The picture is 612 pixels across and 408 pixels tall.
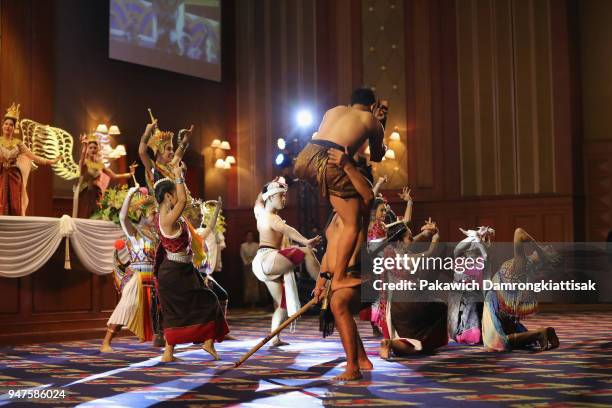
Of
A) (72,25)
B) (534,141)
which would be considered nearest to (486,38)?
(534,141)

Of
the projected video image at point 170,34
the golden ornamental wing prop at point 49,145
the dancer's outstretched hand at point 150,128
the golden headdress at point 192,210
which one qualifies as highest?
the projected video image at point 170,34

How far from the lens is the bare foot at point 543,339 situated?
614 centimetres

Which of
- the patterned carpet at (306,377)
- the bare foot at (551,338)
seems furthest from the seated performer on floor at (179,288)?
the bare foot at (551,338)

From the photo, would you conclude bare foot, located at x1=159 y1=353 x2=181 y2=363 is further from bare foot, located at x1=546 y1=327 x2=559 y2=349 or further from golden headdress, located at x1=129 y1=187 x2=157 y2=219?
bare foot, located at x1=546 y1=327 x2=559 y2=349

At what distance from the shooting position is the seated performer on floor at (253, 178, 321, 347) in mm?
6922

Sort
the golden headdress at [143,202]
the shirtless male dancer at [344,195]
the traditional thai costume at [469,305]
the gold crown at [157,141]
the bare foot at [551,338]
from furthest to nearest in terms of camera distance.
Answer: the gold crown at [157,141] → the golden headdress at [143,202] → the traditional thai costume at [469,305] → the bare foot at [551,338] → the shirtless male dancer at [344,195]

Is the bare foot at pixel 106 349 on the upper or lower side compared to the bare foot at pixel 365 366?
lower

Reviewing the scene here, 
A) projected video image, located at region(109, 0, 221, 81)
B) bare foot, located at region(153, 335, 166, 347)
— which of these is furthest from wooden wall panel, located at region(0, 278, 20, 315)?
projected video image, located at region(109, 0, 221, 81)

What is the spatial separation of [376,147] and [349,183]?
0.29 metres

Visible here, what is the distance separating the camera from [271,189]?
711cm

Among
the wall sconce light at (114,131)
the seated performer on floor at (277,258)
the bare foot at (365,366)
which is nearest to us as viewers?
the bare foot at (365,366)

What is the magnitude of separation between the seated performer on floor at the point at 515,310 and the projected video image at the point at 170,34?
9196mm

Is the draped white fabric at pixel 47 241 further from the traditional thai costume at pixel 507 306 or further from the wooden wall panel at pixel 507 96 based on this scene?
the wooden wall panel at pixel 507 96

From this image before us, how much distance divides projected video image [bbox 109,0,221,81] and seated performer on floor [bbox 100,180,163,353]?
7414mm
